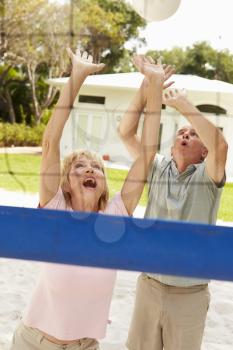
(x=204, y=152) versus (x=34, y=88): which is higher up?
(x=204, y=152)

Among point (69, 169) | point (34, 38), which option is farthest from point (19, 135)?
point (69, 169)

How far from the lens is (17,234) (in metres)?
0.67

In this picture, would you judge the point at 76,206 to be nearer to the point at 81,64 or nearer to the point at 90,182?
the point at 90,182

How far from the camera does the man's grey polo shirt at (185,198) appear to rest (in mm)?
1186

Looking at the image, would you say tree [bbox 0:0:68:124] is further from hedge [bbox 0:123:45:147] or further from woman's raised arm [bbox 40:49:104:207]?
woman's raised arm [bbox 40:49:104:207]

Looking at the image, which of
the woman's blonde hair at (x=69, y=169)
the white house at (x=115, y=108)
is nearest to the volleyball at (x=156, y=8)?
the woman's blonde hair at (x=69, y=169)

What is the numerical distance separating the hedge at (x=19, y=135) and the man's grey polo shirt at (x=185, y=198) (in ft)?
17.2

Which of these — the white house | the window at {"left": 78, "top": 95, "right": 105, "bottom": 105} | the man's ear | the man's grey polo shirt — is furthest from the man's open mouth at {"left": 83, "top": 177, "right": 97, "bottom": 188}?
the window at {"left": 78, "top": 95, "right": 105, "bottom": 105}

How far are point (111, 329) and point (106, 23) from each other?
400cm

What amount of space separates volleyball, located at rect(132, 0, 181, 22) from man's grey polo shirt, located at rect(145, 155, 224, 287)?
0.58 meters

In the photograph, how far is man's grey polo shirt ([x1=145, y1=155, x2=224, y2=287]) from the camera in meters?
1.19

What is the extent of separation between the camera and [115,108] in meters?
6.90

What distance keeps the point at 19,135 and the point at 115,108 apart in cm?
109

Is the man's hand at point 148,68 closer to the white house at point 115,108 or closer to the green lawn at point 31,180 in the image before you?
the white house at point 115,108
